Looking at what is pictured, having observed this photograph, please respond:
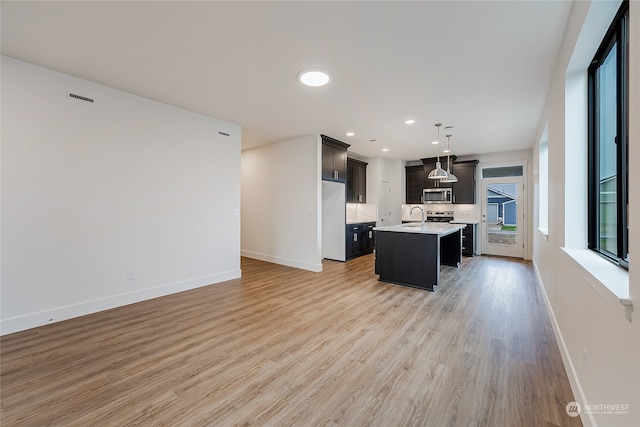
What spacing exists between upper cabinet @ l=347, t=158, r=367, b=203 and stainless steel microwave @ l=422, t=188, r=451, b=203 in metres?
1.82

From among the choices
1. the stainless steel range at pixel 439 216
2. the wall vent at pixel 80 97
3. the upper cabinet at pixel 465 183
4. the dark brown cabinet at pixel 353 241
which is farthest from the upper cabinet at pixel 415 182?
the wall vent at pixel 80 97

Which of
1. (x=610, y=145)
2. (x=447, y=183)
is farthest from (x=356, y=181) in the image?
(x=610, y=145)

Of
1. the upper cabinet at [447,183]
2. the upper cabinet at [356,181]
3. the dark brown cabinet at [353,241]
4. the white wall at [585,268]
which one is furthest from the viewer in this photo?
the upper cabinet at [447,183]

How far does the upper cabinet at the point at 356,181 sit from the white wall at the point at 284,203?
1.79m

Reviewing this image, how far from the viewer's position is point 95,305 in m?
3.30

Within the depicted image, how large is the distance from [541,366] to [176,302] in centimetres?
402

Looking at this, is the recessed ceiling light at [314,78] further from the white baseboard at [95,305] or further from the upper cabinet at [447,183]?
the upper cabinet at [447,183]

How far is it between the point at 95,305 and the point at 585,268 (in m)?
4.71

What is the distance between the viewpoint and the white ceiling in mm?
2061

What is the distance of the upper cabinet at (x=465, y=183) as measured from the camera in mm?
7273

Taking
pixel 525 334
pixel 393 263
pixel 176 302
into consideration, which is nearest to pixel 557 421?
pixel 525 334

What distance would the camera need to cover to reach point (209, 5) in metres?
1.99

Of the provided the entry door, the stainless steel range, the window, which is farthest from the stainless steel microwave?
the window

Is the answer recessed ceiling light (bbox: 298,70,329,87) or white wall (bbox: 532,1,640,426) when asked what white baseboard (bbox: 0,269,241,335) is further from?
white wall (bbox: 532,1,640,426)
